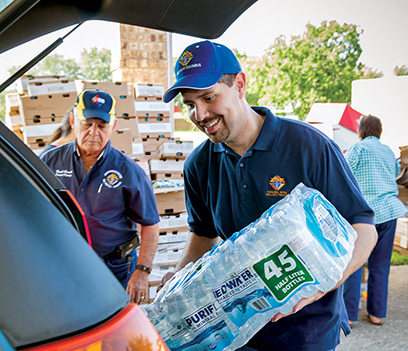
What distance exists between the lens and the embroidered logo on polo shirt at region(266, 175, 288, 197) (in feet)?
5.59

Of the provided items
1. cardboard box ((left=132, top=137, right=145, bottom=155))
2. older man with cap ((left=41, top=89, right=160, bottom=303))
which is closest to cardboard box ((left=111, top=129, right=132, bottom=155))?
cardboard box ((left=132, top=137, right=145, bottom=155))

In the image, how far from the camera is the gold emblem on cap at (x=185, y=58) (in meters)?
1.76

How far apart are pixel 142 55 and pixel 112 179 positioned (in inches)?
169

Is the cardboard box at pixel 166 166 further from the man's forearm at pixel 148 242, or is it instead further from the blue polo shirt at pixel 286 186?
the blue polo shirt at pixel 286 186

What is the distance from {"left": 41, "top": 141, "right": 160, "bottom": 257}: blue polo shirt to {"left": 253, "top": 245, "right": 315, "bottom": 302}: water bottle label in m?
1.66

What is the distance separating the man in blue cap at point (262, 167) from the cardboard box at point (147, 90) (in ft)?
13.8

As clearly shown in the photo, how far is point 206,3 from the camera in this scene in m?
1.62

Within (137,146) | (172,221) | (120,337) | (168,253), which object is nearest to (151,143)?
(137,146)

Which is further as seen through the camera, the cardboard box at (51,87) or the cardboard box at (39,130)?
the cardboard box at (51,87)

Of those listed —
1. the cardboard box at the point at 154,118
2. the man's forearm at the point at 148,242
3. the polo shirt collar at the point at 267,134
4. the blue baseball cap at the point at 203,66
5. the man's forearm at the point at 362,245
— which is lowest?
the man's forearm at the point at 148,242

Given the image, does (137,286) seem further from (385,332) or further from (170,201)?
(385,332)

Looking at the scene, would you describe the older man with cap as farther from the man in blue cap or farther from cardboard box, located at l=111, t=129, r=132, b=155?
cardboard box, located at l=111, t=129, r=132, b=155

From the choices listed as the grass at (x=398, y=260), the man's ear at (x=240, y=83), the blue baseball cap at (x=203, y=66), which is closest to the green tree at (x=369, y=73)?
the grass at (x=398, y=260)

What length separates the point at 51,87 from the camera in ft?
16.9
